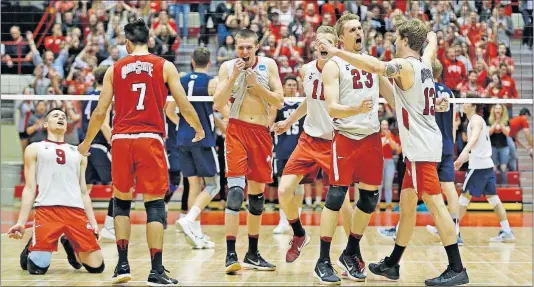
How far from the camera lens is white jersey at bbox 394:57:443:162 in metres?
7.93

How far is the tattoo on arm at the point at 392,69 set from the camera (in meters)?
7.62

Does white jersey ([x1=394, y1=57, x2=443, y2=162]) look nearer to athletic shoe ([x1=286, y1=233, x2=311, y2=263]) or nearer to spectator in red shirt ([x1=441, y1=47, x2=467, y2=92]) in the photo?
athletic shoe ([x1=286, y1=233, x2=311, y2=263])

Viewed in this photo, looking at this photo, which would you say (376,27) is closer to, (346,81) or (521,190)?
(521,190)

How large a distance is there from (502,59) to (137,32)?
1198cm

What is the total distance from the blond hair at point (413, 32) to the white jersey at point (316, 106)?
1257 millimetres

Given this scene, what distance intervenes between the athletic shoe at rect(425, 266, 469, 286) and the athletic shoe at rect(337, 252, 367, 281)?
2.38 ft

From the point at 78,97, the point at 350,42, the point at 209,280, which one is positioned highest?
the point at 350,42

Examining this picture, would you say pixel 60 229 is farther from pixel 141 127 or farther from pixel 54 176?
pixel 141 127

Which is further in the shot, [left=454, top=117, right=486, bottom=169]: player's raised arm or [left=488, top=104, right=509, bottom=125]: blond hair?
[left=488, top=104, right=509, bottom=125]: blond hair

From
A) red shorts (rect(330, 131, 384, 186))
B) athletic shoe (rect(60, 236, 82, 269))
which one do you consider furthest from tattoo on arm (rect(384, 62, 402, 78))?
athletic shoe (rect(60, 236, 82, 269))

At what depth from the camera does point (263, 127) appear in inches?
357

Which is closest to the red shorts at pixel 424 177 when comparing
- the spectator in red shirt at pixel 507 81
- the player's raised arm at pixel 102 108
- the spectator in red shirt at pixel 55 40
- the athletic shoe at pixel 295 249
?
the athletic shoe at pixel 295 249

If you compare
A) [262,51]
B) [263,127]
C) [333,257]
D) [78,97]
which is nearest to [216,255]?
[333,257]

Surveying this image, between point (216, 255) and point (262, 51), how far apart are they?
28.1ft
